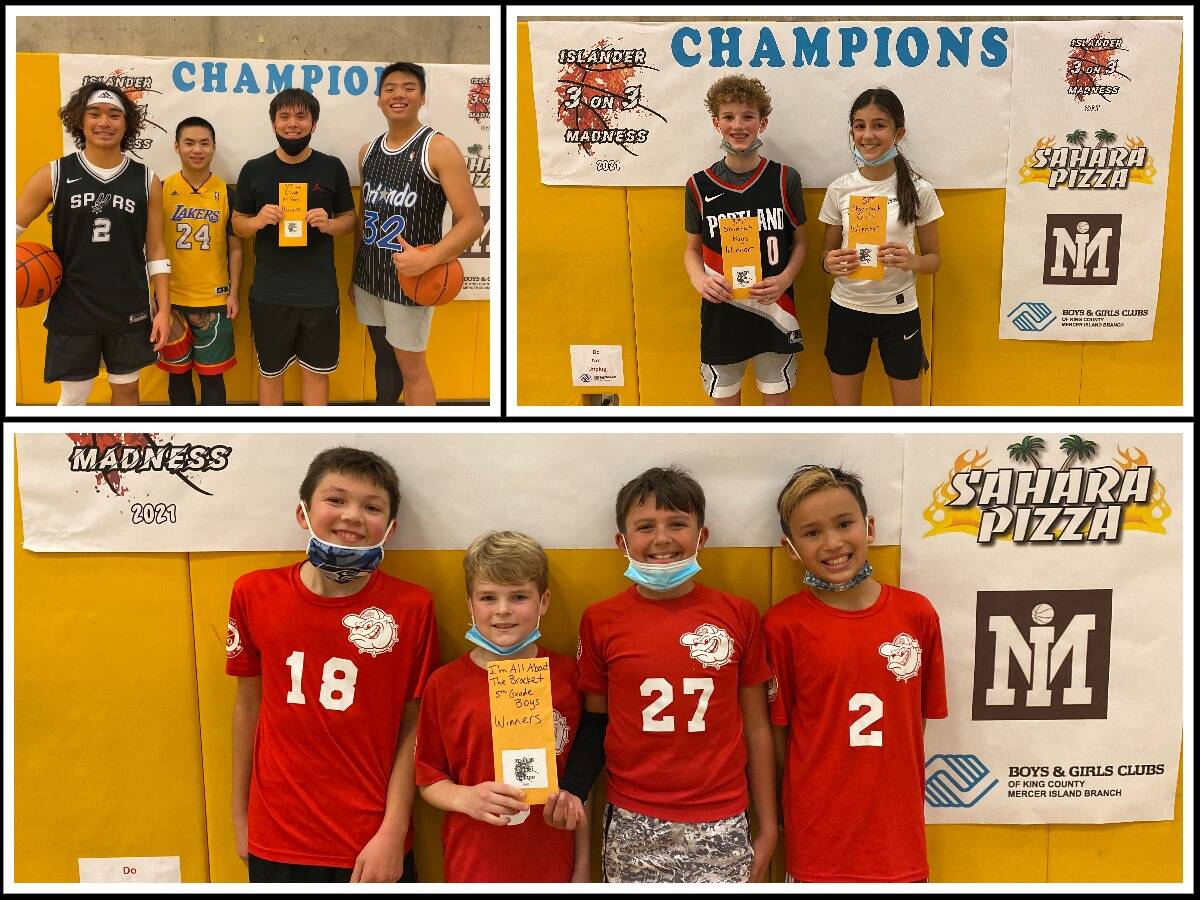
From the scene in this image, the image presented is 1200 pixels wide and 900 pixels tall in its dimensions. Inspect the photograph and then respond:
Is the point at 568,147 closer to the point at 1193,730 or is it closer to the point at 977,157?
the point at 977,157

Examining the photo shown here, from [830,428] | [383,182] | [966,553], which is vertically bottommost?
[966,553]

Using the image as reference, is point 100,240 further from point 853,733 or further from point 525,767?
point 853,733

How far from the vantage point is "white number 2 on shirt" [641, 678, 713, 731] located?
240 centimetres

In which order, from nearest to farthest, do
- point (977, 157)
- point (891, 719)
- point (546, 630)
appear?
point (891, 719)
point (546, 630)
point (977, 157)

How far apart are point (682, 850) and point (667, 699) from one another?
0.43 metres

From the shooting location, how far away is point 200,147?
3.40 m

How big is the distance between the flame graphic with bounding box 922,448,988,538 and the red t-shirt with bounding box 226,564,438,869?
5.17ft

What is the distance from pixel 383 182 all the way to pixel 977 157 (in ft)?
7.77

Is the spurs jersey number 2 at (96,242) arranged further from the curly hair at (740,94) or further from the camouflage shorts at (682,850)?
the camouflage shorts at (682,850)

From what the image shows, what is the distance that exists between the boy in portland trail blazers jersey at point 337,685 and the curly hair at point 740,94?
1906mm

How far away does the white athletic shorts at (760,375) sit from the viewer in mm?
3510

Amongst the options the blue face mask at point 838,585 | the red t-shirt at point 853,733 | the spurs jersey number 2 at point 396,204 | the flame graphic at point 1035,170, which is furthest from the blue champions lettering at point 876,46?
the red t-shirt at point 853,733

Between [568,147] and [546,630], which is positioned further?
[568,147]

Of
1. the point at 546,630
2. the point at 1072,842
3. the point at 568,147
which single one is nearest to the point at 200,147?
the point at 568,147
